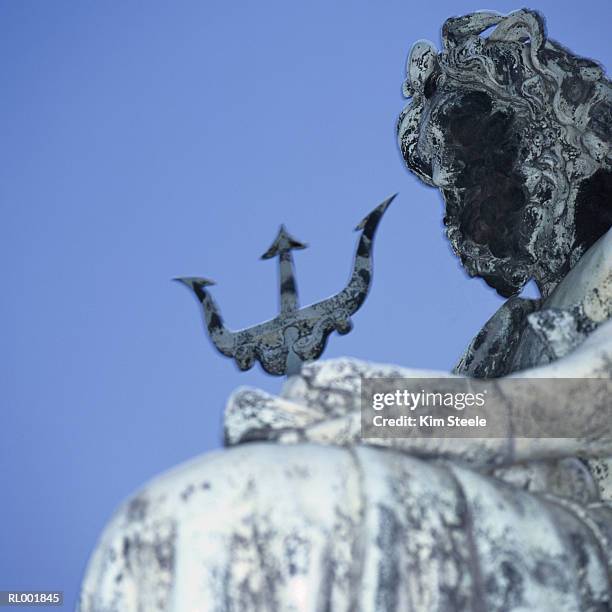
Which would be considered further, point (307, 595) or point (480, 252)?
point (480, 252)

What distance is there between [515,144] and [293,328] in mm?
986

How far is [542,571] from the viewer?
2.65 m

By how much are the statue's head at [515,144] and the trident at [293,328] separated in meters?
0.40

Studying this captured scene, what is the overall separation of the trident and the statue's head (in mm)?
395

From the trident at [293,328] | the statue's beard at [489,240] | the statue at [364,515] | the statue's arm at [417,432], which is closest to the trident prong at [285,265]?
the trident at [293,328]

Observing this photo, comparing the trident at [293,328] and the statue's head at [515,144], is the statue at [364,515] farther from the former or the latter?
the trident at [293,328]

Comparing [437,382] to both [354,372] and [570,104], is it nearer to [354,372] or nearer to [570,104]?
[354,372]

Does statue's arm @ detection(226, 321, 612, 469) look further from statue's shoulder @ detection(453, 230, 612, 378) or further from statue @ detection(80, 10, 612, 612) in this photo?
statue's shoulder @ detection(453, 230, 612, 378)

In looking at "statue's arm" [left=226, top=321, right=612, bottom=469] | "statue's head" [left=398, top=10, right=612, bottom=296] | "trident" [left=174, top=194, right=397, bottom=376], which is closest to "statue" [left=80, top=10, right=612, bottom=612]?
"statue's arm" [left=226, top=321, right=612, bottom=469]

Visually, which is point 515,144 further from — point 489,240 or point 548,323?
point 548,323

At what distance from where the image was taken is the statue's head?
419 centimetres

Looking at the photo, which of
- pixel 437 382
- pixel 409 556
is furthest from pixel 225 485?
pixel 437 382

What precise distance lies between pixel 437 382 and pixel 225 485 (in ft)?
2.03

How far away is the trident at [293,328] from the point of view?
4.53 m
